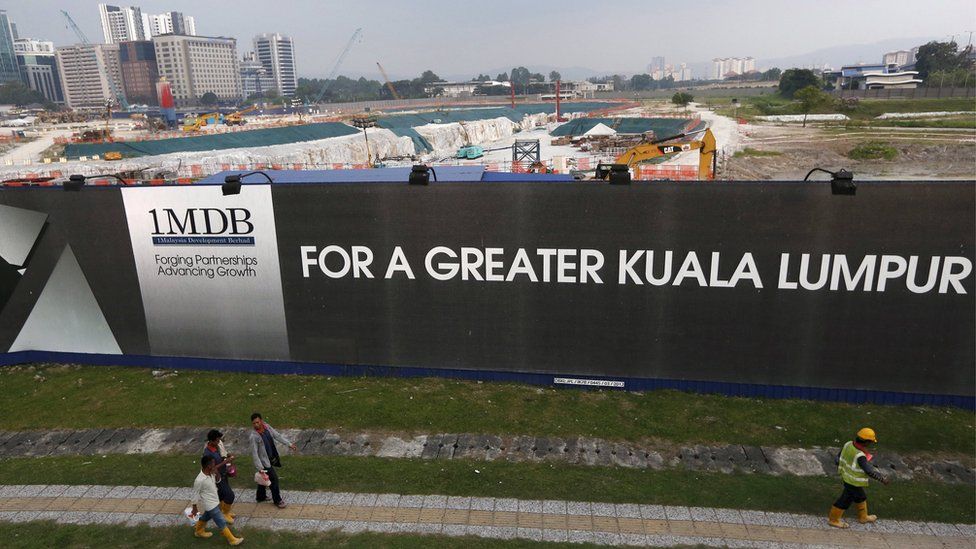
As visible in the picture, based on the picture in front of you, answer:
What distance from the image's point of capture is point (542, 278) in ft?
44.2

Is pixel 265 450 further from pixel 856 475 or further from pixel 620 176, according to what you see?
pixel 856 475

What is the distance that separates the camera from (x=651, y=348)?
13391 mm

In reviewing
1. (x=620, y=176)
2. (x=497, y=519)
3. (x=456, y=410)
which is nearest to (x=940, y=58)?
(x=620, y=176)

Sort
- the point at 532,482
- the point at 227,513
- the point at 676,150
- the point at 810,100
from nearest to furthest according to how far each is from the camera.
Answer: the point at 227,513 → the point at 532,482 → the point at 676,150 → the point at 810,100

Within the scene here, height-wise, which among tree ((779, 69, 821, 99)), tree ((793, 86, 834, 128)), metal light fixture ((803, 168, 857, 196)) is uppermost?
tree ((779, 69, 821, 99))

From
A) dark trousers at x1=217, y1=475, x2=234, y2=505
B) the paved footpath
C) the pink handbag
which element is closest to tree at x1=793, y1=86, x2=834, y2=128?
the paved footpath

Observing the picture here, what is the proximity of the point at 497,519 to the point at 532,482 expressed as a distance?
4.00 ft

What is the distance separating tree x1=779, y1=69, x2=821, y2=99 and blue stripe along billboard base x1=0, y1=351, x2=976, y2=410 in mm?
129090

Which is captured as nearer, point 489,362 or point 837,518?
point 837,518

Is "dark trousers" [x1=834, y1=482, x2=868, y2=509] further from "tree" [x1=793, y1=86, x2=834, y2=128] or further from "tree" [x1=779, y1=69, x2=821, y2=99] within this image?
"tree" [x1=779, y1=69, x2=821, y2=99]

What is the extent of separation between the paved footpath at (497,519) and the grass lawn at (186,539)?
0.49ft

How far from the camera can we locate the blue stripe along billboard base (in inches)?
496

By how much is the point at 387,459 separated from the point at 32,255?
11.5 meters

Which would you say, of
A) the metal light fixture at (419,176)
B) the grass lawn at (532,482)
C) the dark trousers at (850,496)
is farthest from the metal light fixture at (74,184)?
the dark trousers at (850,496)
